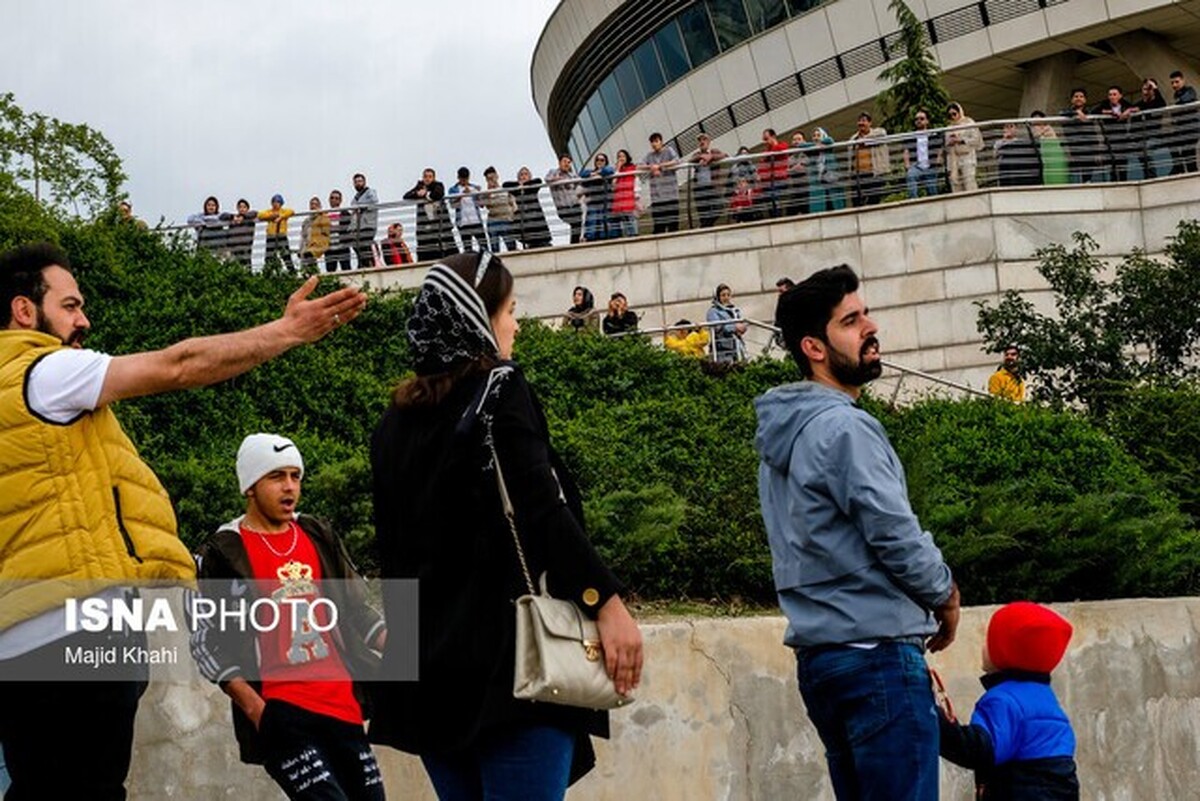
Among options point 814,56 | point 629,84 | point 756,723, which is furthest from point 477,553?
point 629,84

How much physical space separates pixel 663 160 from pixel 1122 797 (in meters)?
18.5

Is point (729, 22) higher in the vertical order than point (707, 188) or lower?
higher

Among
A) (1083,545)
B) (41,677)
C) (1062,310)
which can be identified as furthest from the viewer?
(1062,310)

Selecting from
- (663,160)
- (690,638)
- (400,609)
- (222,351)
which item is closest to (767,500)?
(400,609)

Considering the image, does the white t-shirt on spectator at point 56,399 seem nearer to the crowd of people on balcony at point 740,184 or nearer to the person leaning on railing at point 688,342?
the person leaning on railing at point 688,342

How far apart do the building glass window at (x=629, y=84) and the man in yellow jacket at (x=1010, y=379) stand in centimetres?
2365

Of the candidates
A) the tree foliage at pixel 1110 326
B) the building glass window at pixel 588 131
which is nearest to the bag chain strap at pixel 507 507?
the tree foliage at pixel 1110 326

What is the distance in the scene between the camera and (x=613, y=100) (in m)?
45.1

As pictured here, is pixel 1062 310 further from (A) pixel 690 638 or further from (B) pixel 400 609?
(B) pixel 400 609

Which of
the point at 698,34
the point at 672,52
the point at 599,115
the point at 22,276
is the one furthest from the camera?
the point at 599,115

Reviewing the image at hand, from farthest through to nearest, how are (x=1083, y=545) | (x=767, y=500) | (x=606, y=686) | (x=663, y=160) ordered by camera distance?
(x=663, y=160) < (x=1083, y=545) < (x=767, y=500) < (x=606, y=686)

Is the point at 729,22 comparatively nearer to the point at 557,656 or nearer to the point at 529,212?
the point at 529,212

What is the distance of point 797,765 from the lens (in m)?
8.35

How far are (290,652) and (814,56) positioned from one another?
109ft
